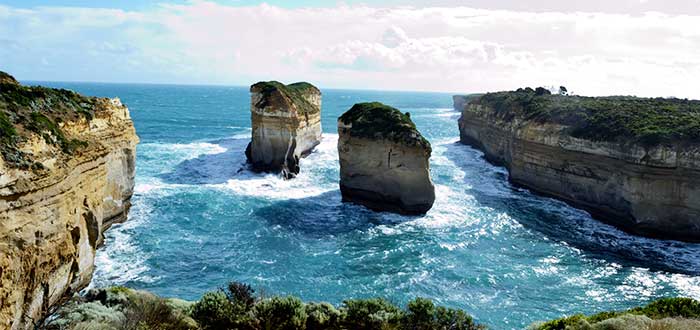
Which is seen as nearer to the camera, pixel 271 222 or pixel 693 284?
pixel 693 284

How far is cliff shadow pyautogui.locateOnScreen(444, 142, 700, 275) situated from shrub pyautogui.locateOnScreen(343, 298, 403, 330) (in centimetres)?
1596

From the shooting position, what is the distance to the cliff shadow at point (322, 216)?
90.3ft

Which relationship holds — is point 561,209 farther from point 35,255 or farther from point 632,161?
point 35,255

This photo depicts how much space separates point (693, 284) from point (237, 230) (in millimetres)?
22332

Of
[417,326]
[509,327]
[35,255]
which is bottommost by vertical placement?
[509,327]

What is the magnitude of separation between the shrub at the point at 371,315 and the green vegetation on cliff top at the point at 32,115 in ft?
35.5

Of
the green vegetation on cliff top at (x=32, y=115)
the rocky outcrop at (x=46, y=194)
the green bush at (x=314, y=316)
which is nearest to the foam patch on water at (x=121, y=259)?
the rocky outcrop at (x=46, y=194)

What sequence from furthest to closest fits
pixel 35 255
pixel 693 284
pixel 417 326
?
1. pixel 693 284
2. pixel 35 255
3. pixel 417 326

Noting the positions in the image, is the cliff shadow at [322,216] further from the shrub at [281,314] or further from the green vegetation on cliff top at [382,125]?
the shrub at [281,314]

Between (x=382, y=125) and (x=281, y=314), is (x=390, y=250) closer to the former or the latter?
(x=382, y=125)

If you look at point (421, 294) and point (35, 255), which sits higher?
point (35, 255)

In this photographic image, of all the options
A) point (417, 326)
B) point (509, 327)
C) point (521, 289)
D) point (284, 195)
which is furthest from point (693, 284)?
point (284, 195)

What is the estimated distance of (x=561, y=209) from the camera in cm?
3241

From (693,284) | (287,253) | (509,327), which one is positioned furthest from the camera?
(287,253)
